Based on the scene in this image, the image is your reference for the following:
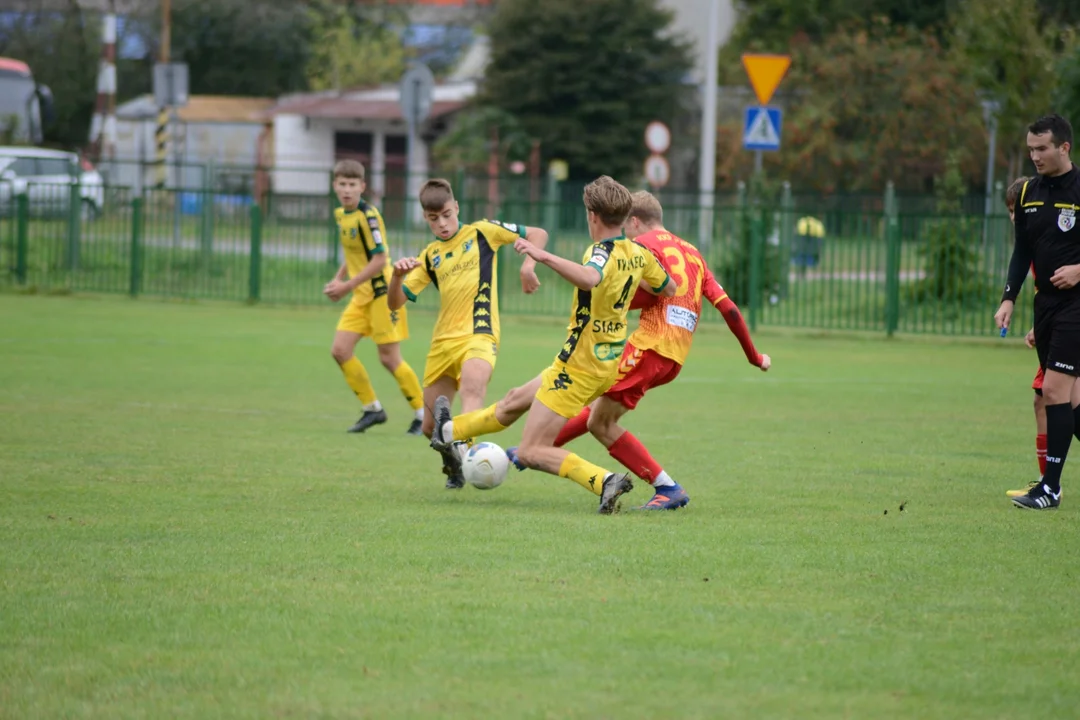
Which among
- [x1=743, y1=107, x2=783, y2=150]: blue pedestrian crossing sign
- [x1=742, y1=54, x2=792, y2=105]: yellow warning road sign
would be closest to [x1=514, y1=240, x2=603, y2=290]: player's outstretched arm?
[x1=742, y1=54, x2=792, y2=105]: yellow warning road sign

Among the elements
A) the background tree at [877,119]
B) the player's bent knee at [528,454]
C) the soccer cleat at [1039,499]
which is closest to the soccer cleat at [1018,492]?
the soccer cleat at [1039,499]

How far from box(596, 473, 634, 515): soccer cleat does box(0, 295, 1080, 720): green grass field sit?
106 mm

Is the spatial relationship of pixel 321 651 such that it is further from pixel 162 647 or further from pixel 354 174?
pixel 354 174

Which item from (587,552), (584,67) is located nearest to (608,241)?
(587,552)

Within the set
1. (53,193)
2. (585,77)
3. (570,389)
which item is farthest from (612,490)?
(585,77)

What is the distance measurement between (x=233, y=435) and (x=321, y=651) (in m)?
6.27

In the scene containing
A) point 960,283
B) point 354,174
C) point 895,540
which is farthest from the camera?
point 960,283

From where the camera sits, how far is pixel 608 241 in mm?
7520

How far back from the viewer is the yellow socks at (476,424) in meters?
8.27

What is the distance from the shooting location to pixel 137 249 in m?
25.9

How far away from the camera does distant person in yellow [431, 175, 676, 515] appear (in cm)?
750

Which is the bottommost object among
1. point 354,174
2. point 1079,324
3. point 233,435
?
point 233,435

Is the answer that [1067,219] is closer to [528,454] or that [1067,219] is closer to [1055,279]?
[1055,279]

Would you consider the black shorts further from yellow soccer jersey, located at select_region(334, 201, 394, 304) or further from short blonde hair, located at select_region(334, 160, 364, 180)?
short blonde hair, located at select_region(334, 160, 364, 180)
